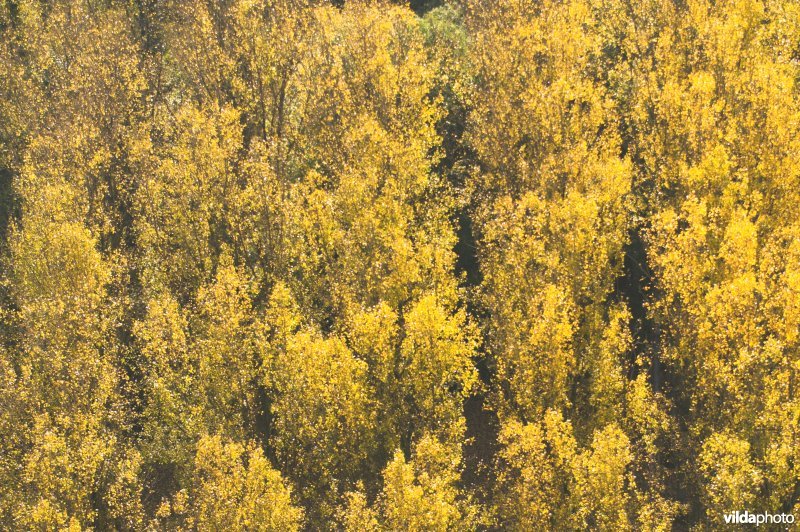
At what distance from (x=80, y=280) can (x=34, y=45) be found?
28.1 meters

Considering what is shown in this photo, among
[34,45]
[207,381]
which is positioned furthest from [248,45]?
[207,381]

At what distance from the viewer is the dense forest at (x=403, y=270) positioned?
122ft

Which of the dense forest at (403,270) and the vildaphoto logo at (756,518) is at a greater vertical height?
the dense forest at (403,270)

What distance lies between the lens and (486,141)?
2197 inches

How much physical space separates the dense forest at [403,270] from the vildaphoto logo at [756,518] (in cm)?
47

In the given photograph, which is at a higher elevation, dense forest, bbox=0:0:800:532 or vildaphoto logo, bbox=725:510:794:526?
dense forest, bbox=0:0:800:532

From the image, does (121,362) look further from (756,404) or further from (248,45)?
(756,404)

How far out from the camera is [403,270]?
148ft

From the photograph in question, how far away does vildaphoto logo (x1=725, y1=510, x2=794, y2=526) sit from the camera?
108 ft

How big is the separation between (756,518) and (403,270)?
65.5ft

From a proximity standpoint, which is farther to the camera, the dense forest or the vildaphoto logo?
the dense forest

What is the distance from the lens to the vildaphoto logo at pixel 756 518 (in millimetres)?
33062

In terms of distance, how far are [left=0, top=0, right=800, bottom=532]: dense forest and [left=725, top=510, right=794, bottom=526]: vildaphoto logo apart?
47cm

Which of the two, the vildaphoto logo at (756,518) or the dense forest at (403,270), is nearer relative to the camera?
the vildaphoto logo at (756,518)
